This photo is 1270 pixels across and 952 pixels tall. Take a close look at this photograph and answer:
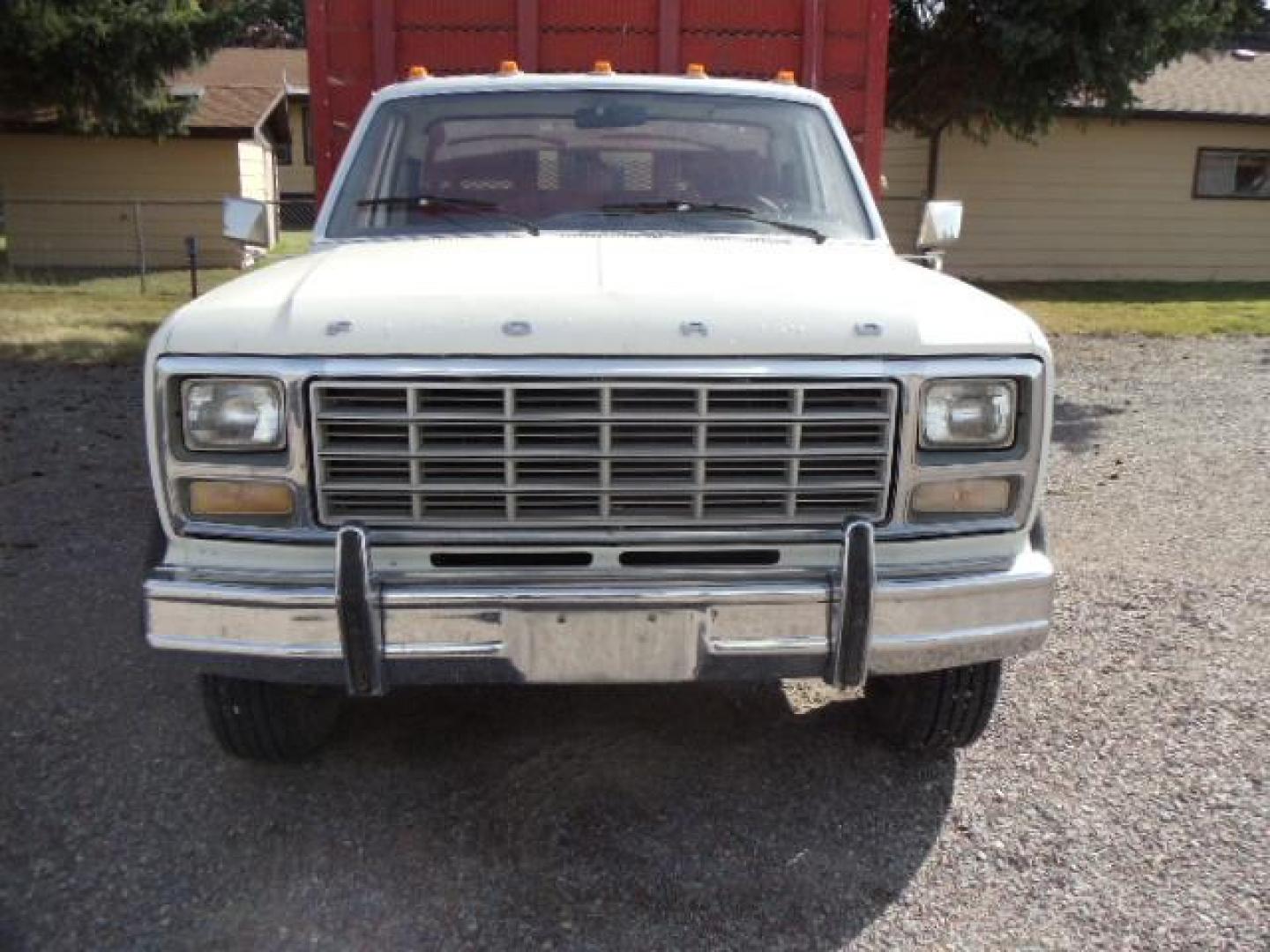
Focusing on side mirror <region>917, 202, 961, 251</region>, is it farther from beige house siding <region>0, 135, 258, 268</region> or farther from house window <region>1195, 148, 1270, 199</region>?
beige house siding <region>0, 135, 258, 268</region>

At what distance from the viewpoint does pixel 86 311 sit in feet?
46.5

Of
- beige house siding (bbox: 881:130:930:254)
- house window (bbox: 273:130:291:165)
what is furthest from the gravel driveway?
house window (bbox: 273:130:291:165)

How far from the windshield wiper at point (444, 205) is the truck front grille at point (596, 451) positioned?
1.31 metres

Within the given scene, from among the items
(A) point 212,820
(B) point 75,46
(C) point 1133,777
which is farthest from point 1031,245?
(A) point 212,820

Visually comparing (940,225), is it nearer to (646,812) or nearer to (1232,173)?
(646,812)

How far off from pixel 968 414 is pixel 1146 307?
14584 mm

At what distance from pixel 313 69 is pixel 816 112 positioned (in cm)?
268

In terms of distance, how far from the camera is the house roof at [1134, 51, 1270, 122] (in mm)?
19328

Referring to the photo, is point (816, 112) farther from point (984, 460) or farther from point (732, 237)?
point (984, 460)

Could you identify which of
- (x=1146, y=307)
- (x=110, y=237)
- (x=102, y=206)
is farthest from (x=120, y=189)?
(x=1146, y=307)

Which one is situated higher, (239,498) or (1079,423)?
(239,498)

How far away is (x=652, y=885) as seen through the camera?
2.99 m

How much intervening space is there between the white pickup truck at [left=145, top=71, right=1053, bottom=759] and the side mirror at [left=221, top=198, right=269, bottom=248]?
1657mm

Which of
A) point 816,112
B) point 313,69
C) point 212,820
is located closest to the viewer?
point 212,820
